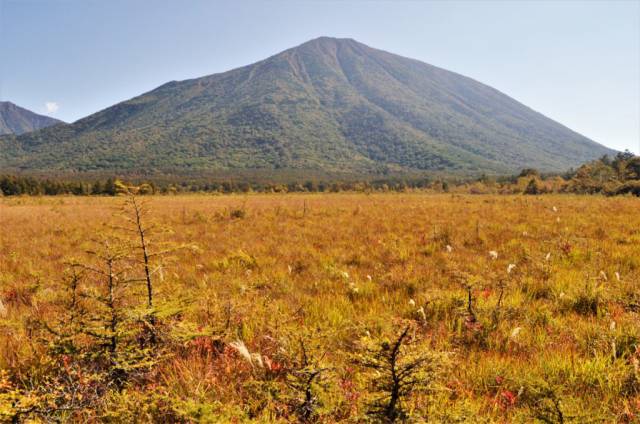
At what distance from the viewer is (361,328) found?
3166 millimetres

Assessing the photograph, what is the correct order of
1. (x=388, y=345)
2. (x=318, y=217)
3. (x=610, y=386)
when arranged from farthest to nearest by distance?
(x=318, y=217) < (x=610, y=386) < (x=388, y=345)

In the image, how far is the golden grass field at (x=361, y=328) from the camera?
2143mm

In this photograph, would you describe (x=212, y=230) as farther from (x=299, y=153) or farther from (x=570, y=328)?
(x=299, y=153)

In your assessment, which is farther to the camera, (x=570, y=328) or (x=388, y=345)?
(x=570, y=328)

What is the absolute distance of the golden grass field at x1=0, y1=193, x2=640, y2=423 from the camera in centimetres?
214

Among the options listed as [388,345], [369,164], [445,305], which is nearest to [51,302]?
[388,345]

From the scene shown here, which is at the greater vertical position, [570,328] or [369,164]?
[369,164]

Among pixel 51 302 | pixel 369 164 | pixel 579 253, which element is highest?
pixel 369 164

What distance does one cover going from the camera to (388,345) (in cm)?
169

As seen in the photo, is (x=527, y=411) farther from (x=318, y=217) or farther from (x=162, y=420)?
(x=318, y=217)

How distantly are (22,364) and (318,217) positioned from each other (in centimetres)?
1089

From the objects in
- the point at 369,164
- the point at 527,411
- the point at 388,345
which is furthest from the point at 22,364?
the point at 369,164

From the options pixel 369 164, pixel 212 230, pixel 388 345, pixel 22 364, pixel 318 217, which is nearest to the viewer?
pixel 388 345

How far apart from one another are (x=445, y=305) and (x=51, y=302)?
5.33 meters
